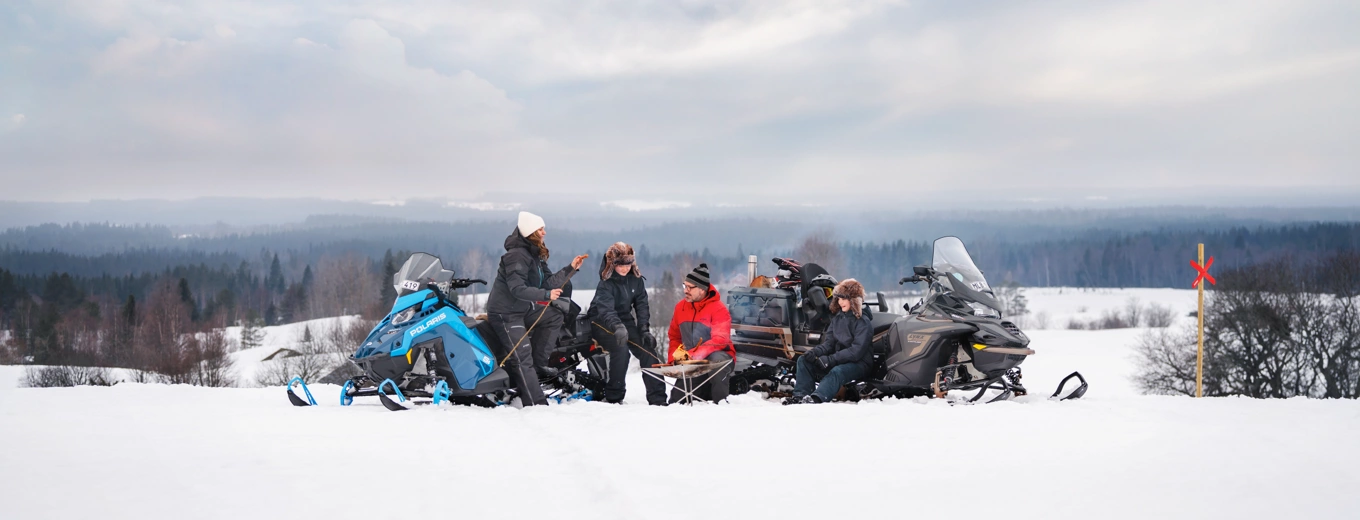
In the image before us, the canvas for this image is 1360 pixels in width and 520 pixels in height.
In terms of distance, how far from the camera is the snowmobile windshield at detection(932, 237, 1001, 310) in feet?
26.4

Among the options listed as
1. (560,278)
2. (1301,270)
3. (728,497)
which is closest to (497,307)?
Answer: (560,278)

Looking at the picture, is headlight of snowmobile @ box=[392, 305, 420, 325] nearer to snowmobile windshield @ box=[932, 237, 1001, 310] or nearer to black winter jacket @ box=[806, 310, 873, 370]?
black winter jacket @ box=[806, 310, 873, 370]

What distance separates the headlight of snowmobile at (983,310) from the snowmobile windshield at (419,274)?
5014mm

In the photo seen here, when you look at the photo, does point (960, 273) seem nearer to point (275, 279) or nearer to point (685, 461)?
point (685, 461)

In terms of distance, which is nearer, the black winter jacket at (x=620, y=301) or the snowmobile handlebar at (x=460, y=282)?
the snowmobile handlebar at (x=460, y=282)

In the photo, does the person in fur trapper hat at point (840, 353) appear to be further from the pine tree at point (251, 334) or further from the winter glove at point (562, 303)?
the pine tree at point (251, 334)

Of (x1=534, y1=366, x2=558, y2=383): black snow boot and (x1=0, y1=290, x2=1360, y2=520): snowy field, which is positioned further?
(x1=534, y1=366, x2=558, y2=383): black snow boot

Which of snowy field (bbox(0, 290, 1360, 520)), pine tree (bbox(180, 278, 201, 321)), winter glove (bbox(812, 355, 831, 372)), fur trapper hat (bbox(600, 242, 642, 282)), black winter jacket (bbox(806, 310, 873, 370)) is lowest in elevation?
pine tree (bbox(180, 278, 201, 321))

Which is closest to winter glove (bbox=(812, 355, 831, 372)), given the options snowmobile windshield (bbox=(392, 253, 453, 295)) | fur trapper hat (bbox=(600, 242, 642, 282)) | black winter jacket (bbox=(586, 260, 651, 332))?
black winter jacket (bbox=(586, 260, 651, 332))

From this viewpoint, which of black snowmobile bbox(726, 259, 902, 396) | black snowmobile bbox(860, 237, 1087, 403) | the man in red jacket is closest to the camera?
black snowmobile bbox(860, 237, 1087, 403)

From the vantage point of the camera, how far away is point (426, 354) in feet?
24.7

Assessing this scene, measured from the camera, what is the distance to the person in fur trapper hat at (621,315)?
8312 millimetres

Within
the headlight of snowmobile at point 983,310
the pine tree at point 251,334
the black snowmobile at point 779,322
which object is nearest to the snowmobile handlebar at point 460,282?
the black snowmobile at point 779,322

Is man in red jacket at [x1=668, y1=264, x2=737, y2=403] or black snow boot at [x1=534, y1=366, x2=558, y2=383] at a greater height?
man in red jacket at [x1=668, y1=264, x2=737, y2=403]
